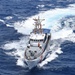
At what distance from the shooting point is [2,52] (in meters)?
150

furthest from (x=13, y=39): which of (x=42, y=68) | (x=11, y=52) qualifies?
(x=42, y=68)

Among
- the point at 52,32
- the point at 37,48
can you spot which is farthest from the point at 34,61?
the point at 52,32

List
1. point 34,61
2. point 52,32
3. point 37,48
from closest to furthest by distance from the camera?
point 34,61
point 37,48
point 52,32

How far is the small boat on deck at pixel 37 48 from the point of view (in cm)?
13556

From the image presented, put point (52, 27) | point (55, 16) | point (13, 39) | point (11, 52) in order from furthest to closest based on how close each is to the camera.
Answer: point (55, 16), point (52, 27), point (13, 39), point (11, 52)

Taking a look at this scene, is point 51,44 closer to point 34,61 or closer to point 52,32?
point 52,32

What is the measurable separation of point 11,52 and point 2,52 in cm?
371

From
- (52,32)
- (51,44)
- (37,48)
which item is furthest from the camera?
(52,32)

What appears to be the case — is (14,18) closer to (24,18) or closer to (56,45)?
(24,18)

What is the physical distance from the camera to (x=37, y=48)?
468ft

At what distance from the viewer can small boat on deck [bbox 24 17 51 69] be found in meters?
136

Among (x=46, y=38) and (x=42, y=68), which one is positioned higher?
(x=46, y=38)

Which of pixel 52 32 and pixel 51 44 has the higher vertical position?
pixel 52 32

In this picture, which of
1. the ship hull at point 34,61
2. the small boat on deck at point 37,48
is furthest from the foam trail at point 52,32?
the small boat on deck at point 37,48
